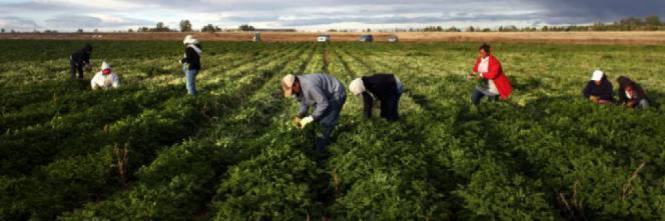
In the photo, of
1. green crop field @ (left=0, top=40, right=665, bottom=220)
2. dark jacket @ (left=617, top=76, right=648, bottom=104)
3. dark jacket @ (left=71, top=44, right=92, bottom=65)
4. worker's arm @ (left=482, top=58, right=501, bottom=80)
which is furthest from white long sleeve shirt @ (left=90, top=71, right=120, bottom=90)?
dark jacket @ (left=617, top=76, right=648, bottom=104)

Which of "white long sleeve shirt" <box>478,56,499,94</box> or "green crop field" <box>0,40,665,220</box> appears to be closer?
"green crop field" <box>0,40,665,220</box>

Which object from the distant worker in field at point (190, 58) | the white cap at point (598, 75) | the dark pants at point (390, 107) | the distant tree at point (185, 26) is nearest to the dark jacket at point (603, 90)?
the white cap at point (598, 75)

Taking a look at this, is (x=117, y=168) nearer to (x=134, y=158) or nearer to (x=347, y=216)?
(x=134, y=158)

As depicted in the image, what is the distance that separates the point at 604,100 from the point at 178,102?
38.3ft

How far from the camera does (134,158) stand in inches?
325

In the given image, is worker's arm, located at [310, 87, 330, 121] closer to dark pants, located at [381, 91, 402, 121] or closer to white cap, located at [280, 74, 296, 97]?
white cap, located at [280, 74, 296, 97]

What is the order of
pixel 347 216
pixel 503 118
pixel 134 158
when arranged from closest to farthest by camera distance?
pixel 347 216 < pixel 134 158 < pixel 503 118

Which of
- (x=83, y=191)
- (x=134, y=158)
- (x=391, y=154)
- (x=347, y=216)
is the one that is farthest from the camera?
(x=134, y=158)

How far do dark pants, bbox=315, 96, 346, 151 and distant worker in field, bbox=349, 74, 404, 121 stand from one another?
758mm

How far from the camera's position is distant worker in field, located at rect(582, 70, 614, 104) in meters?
12.2

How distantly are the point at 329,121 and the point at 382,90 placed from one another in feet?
5.41

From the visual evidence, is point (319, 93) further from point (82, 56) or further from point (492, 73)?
point (82, 56)

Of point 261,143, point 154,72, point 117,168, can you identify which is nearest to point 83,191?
point 117,168

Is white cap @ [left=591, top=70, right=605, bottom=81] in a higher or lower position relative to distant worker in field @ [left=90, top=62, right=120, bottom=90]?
higher
